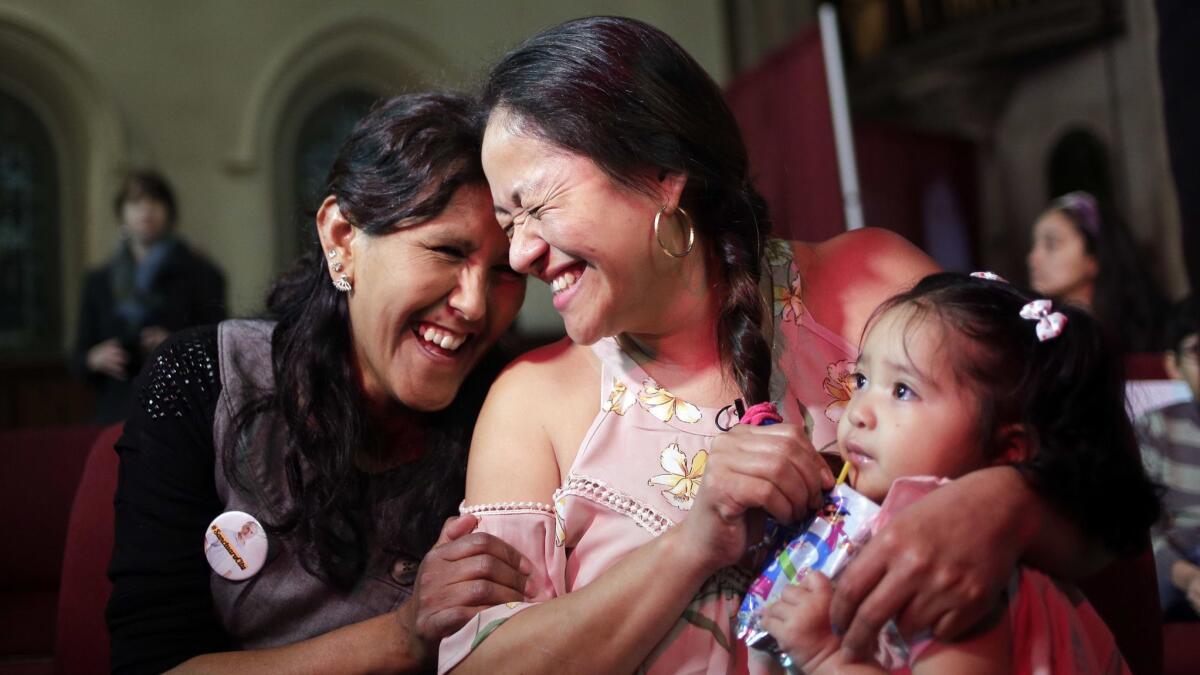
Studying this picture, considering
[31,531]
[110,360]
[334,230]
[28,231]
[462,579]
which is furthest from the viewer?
[28,231]

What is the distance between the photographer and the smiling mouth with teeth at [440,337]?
2070mm

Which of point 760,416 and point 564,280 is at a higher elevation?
point 564,280

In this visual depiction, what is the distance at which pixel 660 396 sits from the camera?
1843mm

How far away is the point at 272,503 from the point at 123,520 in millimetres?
245

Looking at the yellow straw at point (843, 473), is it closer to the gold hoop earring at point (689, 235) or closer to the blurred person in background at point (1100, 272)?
the gold hoop earring at point (689, 235)

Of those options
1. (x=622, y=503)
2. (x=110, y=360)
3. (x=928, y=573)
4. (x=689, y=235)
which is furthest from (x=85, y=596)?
(x=110, y=360)

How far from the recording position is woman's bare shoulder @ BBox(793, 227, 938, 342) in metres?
1.92

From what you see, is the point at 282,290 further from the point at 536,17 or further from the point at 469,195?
the point at 536,17

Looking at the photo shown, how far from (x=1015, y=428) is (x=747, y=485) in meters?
0.39

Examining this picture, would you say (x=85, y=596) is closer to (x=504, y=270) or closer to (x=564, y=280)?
(x=504, y=270)

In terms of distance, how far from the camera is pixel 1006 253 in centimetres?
1063

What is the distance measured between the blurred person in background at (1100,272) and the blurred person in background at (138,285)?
383 centimetres

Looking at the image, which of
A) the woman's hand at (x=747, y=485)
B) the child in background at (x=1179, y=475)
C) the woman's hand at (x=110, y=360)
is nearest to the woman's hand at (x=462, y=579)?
the woman's hand at (x=747, y=485)

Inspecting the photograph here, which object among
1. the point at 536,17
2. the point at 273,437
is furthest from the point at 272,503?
the point at 536,17
